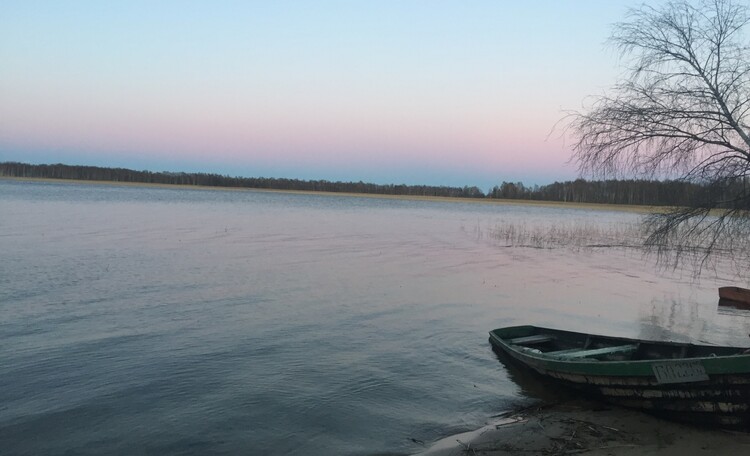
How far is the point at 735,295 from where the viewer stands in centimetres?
1602

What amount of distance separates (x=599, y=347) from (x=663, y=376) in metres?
3.16

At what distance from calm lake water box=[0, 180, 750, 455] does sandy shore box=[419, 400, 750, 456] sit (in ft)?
1.64

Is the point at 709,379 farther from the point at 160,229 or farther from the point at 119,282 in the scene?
the point at 160,229

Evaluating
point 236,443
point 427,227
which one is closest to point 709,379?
point 236,443

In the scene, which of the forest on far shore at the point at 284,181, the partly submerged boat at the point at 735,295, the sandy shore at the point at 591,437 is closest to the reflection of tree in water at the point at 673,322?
the partly submerged boat at the point at 735,295

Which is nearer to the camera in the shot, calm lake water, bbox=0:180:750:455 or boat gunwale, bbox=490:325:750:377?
boat gunwale, bbox=490:325:750:377

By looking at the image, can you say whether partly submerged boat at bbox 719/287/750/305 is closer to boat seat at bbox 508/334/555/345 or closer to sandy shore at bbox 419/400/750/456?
boat seat at bbox 508/334/555/345

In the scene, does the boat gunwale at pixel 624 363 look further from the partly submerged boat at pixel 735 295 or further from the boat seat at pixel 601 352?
the partly submerged boat at pixel 735 295

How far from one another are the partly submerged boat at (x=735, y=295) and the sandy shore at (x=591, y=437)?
1086 cm

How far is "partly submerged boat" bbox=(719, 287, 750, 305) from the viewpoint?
51.9 ft

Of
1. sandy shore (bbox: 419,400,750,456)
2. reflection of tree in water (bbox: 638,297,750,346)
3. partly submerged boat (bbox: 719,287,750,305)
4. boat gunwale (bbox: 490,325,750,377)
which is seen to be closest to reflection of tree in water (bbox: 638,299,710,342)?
reflection of tree in water (bbox: 638,297,750,346)

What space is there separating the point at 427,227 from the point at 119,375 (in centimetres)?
3512

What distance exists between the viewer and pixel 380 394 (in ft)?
27.9

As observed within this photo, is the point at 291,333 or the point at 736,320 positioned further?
the point at 736,320
